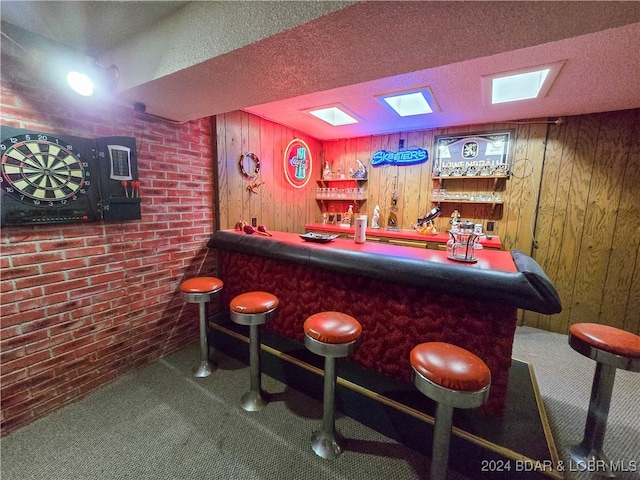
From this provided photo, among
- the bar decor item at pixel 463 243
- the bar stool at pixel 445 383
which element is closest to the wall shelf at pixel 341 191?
the bar decor item at pixel 463 243

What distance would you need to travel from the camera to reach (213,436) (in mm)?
1679

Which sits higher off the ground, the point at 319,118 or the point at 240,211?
the point at 319,118

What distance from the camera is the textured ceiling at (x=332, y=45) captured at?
3.34ft

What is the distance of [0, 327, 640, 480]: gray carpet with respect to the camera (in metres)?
1.47

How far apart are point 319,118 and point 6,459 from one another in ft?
12.7

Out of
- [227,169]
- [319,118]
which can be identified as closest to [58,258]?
[227,169]

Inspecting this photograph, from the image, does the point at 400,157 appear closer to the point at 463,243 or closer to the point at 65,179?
the point at 463,243

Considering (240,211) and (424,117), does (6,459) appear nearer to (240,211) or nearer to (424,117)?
(240,211)

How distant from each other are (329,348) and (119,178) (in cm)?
206

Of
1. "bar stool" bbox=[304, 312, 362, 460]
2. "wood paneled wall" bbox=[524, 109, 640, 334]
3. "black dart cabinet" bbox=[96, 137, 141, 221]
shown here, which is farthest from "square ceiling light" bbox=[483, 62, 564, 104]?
"black dart cabinet" bbox=[96, 137, 141, 221]

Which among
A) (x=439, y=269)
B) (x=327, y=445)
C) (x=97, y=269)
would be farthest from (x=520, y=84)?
(x=97, y=269)

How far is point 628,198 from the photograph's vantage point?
2.78 m

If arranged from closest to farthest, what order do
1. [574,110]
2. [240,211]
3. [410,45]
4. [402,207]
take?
[410,45], [574,110], [240,211], [402,207]

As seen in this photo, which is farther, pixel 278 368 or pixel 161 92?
pixel 278 368
